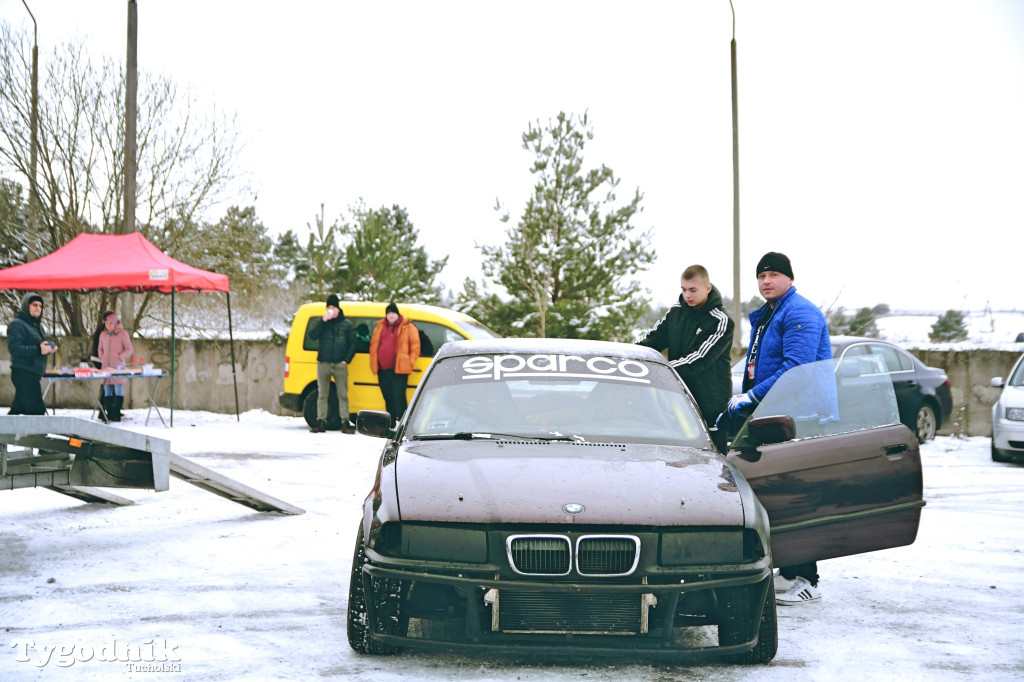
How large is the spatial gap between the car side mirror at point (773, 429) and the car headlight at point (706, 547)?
0.80m

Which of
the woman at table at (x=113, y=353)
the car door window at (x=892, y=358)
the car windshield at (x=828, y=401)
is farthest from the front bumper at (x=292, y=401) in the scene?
the car windshield at (x=828, y=401)

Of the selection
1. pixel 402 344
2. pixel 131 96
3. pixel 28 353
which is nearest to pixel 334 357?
pixel 402 344

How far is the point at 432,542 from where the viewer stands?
3.43 meters

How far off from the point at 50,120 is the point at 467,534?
739 inches

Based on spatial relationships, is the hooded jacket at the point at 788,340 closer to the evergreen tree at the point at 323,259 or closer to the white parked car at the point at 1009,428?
the white parked car at the point at 1009,428

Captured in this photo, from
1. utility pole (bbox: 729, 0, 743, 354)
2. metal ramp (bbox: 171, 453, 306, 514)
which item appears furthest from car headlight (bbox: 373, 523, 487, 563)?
utility pole (bbox: 729, 0, 743, 354)

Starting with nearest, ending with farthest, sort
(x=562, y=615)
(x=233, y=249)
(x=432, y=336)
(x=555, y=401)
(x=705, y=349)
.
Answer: (x=562, y=615)
(x=555, y=401)
(x=705, y=349)
(x=432, y=336)
(x=233, y=249)

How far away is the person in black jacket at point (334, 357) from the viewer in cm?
1370

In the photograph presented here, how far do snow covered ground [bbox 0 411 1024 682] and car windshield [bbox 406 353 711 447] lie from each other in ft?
3.28

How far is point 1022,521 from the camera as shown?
A: 7457 mm

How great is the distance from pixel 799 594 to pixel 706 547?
1.67 m

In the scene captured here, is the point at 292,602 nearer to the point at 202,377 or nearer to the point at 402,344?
the point at 402,344

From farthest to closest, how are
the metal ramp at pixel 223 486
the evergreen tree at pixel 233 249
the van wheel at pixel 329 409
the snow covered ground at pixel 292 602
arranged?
the evergreen tree at pixel 233 249 < the van wheel at pixel 329 409 < the metal ramp at pixel 223 486 < the snow covered ground at pixel 292 602

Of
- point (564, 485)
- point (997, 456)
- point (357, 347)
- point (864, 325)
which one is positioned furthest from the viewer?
point (864, 325)
